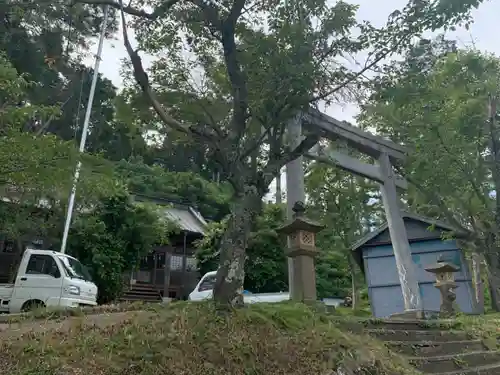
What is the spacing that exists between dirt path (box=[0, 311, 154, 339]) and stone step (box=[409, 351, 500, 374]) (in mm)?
3773

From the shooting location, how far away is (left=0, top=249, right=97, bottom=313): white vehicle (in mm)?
10344

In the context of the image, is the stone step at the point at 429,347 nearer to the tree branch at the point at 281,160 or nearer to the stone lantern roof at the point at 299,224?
the stone lantern roof at the point at 299,224

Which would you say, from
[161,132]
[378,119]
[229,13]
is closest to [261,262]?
[378,119]

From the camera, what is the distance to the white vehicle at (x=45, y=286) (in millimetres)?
10344

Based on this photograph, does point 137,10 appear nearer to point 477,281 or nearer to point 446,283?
point 446,283

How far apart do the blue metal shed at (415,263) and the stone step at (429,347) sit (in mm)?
6798

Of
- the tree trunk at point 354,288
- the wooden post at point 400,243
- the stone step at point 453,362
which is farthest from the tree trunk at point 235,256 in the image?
the tree trunk at point 354,288

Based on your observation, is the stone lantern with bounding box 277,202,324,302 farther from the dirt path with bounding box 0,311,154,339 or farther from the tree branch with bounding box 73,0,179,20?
the tree branch with bounding box 73,0,179,20

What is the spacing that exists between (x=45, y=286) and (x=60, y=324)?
6.18m

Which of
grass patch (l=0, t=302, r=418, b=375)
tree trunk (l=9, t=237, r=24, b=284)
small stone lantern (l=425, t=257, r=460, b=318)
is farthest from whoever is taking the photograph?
tree trunk (l=9, t=237, r=24, b=284)

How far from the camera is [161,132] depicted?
708 cm

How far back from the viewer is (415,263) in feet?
48.1

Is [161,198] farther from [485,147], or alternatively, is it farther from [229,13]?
[229,13]

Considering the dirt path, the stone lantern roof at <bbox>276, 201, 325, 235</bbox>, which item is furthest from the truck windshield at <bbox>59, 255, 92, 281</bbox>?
the stone lantern roof at <bbox>276, 201, 325, 235</bbox>
